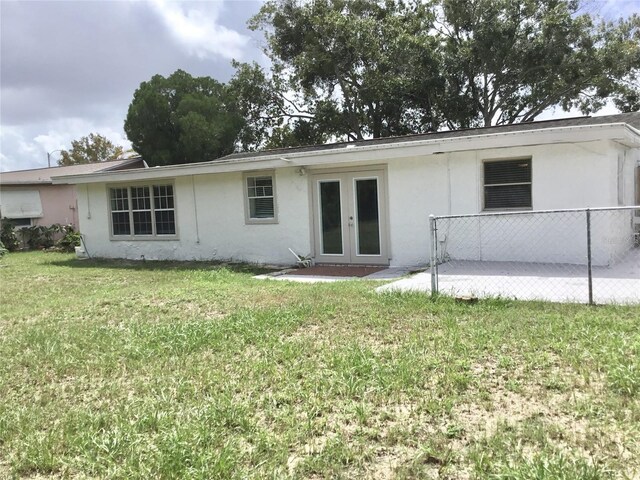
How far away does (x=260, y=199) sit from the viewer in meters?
13.1

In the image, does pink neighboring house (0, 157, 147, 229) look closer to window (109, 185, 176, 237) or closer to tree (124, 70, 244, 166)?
tree (124, 70, 244, 166)

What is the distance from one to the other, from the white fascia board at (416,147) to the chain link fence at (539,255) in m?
1.35

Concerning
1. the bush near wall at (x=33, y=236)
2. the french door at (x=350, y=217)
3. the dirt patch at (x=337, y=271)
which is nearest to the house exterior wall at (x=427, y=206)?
the french door at (x=350, y=217)

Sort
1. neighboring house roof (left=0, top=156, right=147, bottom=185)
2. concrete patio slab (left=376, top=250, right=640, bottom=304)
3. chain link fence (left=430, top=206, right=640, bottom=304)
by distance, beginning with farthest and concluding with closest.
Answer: neighboring house roof (left=0, top=156, right=147, bottom=185), chain link fence (left=430, top=206, right=640, bottom=304), concrete patio slab (left=376, top=250, right=640, bottom=304)

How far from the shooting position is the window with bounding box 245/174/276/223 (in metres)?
12.9

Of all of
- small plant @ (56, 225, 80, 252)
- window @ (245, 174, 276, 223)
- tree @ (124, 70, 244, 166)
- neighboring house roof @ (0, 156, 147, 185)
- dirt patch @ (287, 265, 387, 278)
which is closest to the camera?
dirt patch @ (287, 265, 387, 278)

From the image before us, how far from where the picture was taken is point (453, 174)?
1040 cm

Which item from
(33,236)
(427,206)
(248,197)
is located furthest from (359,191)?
(33,236)

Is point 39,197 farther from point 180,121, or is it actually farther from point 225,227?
point 225,227

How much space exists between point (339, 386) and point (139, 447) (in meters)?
1.54

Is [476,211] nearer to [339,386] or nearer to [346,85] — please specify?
[339,386]

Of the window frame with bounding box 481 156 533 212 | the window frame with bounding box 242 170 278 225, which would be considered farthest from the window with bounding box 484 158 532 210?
the window frame with bounding box 242 170 278 225

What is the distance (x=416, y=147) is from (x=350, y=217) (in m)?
2.27

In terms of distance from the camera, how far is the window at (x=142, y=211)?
Result: 14.8 metres
